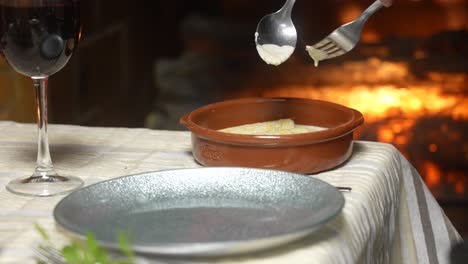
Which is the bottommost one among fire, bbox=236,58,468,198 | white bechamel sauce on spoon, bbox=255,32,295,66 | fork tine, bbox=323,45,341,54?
fire, bbox=236,58,468,198

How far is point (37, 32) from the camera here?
0.93m

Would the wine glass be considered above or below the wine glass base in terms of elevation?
above

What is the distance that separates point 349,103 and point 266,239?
5.24 feet

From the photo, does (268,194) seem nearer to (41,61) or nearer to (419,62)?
(41,61)

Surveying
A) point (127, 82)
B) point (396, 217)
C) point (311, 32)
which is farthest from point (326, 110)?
point (127, 82)

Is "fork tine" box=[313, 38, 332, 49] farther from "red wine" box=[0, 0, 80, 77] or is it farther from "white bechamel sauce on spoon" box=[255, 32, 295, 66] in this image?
"red wine" box=[0, 0, 80, 77]

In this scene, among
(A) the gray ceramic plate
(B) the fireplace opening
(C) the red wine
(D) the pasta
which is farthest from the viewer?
(B) the fireplace opening

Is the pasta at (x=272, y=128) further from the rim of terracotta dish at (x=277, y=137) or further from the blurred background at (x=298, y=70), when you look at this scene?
the blurred background at (x=298, y=70)

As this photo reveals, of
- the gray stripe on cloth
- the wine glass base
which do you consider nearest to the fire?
the gray stripe on cloth

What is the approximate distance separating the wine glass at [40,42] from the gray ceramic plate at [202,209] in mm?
127

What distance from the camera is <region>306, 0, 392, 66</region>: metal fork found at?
1093 millimetres

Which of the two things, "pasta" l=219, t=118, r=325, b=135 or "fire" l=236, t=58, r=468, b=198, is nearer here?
"pasta" l=219, t=118, r=325, b=135

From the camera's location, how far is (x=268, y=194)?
34.2 inches

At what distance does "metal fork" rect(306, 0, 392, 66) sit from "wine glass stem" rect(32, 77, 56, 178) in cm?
33
